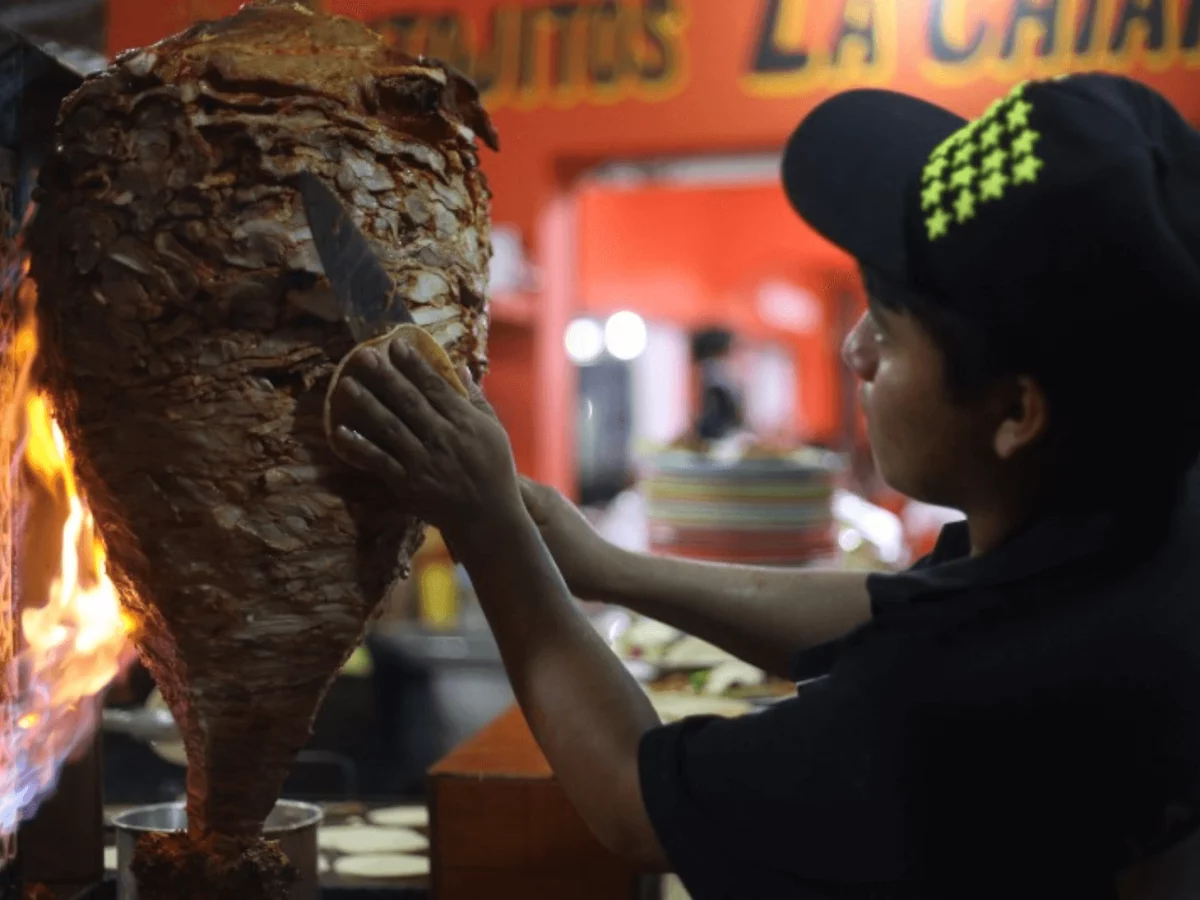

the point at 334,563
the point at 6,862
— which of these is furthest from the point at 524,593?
the point at 6,862

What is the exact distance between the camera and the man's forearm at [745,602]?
1345mm

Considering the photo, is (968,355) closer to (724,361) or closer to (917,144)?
(917,144)

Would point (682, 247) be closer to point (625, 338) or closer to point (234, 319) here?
point (625, 338)

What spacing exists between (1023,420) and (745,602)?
0.51 meters

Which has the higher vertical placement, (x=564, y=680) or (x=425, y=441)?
(x=425, y=441)

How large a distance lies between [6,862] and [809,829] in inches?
25.7

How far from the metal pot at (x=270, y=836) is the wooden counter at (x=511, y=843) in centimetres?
19

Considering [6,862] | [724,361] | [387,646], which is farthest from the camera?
[724,361]

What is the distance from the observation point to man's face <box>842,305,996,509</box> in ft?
3.03

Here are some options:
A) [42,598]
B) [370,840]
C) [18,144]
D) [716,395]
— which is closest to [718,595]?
[370,840]

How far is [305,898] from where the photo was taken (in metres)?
1.08

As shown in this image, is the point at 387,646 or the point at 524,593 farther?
the point at 387,646

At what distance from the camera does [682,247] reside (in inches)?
450

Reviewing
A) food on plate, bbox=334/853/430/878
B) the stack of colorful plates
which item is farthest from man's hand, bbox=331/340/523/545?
the stack of colorful plates
